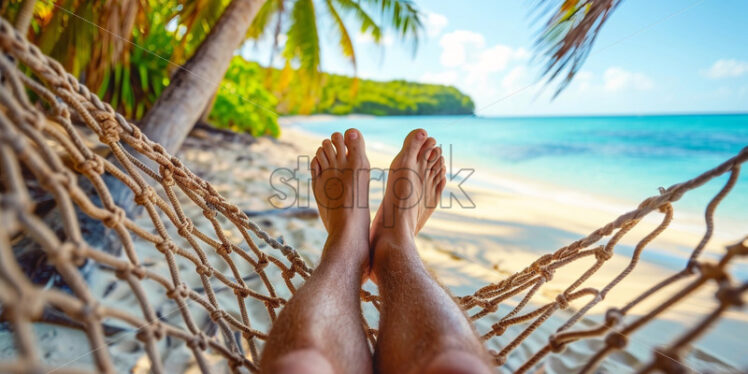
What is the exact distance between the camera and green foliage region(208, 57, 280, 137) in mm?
3730

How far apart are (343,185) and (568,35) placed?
73 cm

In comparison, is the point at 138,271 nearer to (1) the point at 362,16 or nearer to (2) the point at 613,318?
(2) the point at 613,318

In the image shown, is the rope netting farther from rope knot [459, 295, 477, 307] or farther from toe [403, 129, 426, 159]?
toe [403, 129, 426, 159]

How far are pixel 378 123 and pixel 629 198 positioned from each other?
7.92 meters

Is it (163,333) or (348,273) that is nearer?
(163,333)

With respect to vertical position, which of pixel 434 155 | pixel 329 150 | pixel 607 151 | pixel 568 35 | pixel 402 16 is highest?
pixel 607 151

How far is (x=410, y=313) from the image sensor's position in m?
0.57

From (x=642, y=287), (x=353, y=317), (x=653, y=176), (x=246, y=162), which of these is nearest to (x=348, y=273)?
(x=353, y=317)

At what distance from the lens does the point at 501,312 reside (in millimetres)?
1146

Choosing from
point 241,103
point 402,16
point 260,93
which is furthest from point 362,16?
point 241,103

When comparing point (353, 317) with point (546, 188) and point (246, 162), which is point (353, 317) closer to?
point (246, 162)

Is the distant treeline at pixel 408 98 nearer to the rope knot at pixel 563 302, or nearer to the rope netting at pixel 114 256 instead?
the rope netting at pixel 114 256

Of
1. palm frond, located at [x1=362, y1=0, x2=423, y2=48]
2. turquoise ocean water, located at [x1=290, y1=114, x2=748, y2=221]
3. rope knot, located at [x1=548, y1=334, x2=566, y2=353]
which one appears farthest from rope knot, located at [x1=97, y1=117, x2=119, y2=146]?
palm frond, located at [x1=362, y1=0, x2=423, y2=48]

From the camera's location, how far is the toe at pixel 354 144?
3.86 feet
